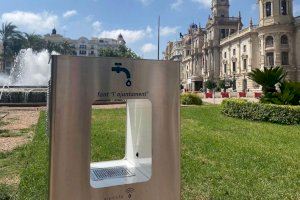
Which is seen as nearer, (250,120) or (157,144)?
(157,144)

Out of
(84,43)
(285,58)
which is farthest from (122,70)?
(84,43)

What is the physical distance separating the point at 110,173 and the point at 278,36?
50284 mm

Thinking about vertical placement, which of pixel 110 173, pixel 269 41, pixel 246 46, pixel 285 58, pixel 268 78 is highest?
pixel 246 46

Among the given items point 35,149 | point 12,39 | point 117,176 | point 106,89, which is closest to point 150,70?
point 106,89

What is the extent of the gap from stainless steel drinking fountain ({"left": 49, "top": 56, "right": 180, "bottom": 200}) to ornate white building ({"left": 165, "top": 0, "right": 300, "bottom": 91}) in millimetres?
35784

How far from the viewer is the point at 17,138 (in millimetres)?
8945

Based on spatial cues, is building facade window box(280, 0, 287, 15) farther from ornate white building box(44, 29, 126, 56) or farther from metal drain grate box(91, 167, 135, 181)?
ornate white building box(44, 29, 126, 56)

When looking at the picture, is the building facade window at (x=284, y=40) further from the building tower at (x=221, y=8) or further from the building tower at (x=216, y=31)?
the building tower at (x=221, y=8)

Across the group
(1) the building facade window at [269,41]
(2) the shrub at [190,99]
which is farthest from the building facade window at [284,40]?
(2) the shrub at [190,99]

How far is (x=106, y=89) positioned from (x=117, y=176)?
2.95ft

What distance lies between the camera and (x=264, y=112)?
1348cm

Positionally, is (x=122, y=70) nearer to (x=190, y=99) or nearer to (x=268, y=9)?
(x=190, y=99)

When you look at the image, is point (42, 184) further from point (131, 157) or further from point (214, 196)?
point (214, 196)

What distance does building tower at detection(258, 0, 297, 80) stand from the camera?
4806 centimetres
